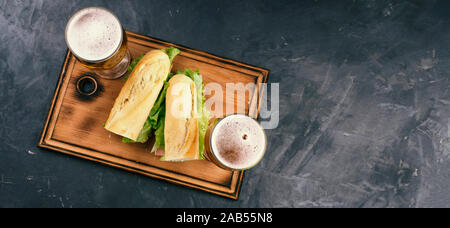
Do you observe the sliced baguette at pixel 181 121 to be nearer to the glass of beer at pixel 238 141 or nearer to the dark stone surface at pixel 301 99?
the glass of beer at pixel 238 141

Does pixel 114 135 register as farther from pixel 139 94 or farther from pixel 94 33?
pixel 94 33

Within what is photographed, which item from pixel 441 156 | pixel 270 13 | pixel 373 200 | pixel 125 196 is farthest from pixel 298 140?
pixel 125 196

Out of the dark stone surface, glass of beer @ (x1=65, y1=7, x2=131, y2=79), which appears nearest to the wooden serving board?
the dark stone surface

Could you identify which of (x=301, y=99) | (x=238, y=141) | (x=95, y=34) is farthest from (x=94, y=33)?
(x=301, y=99)

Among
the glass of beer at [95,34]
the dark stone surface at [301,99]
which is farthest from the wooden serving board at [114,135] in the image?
the glass of beer at [95,34]
